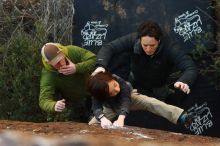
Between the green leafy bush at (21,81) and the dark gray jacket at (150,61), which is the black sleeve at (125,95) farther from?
the green leafy bush at (21,81)

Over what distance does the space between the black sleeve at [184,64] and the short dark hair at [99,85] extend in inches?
29.0

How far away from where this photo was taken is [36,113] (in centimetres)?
630

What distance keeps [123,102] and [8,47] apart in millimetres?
1955

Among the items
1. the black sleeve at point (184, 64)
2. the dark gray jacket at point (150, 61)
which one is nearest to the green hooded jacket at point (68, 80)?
the dark gray jacket at point (150, 61)

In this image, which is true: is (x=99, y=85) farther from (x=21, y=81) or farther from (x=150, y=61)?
(x=21, y=81)

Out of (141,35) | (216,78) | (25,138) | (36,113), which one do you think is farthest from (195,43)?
(25,138)

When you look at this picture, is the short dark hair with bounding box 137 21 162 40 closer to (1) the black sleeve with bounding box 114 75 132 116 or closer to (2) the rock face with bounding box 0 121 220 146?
(1) the black sleeve with bounding box 114 75 132 116

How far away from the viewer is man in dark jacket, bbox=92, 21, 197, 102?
520 centimetres

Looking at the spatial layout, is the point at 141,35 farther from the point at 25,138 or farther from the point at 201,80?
the point at 25,138

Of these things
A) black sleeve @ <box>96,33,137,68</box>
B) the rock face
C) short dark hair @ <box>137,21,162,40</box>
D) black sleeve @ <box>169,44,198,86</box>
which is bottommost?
the rock face

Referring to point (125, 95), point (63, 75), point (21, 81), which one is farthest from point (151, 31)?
point (21, 81)

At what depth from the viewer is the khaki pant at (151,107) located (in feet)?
16.9

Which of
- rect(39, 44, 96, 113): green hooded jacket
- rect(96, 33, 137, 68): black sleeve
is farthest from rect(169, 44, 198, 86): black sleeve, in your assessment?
rect(39, 44, 96, 113): green hooded jacket

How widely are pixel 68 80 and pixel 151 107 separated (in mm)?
919
